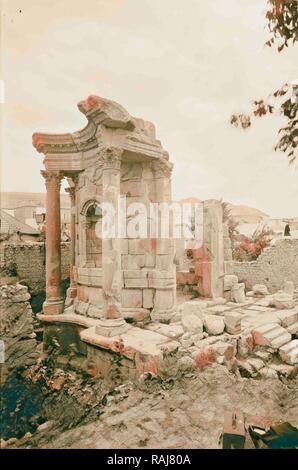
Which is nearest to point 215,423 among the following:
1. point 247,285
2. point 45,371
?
point 45,371

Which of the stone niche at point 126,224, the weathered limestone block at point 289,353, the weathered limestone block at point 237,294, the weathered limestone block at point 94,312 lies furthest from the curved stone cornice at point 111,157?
the weathered limestone block at point 237,294

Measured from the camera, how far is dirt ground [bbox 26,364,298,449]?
3656mm

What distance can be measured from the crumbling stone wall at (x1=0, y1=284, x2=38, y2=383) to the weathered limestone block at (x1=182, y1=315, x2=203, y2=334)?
290cm

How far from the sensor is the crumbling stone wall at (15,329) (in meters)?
3.97

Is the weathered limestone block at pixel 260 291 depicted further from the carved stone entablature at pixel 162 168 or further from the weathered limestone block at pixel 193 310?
the carved stone entablature at pixel 162 168

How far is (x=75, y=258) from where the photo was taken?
8477 millimetres

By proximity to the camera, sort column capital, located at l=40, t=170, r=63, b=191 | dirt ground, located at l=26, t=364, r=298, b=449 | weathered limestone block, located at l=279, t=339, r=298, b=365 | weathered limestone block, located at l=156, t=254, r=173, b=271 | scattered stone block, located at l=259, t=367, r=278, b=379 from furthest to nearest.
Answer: column capital, located at l=40, t=170, r=63, b=191 → weathered limestone block, located at l=156, t=254, r=173, b=271 → weathered limestone block, located at l=279, t=339, r=298, b=365 → scattered stone block, located at l=259, t=367, r=278, b=379 → dirt ground, located at l=26, t=364, r=298, b=449

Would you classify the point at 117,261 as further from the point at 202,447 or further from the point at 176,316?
the point at 202,447

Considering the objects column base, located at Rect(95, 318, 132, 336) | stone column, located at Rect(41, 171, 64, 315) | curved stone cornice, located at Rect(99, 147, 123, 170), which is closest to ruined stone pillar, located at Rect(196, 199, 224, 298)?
column base, located at Rect(95, 318, 132, 336)

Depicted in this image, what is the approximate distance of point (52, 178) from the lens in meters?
7.61

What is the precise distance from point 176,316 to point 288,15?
576 cm

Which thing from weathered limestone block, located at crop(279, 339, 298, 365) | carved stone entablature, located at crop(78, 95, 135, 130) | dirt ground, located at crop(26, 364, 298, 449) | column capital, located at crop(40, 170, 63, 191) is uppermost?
carved stone entablature, located at crop(78, 95, 135, 130)

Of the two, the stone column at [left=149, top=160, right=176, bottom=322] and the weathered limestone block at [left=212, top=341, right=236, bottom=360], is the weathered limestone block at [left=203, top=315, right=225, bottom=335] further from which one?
the stone column at [left=149, top=160, right=176, bottom=322]
